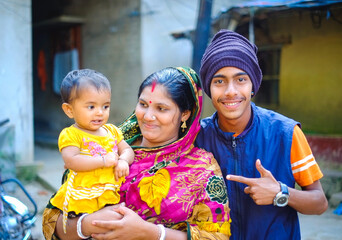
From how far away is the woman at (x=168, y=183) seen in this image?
180 cm

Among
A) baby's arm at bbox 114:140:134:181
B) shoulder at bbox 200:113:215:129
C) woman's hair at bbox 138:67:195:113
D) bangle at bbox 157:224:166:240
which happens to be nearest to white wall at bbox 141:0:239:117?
shoulder at bbox 200:113:215:129

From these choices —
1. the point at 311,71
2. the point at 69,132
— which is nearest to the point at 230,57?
the point at 69,132

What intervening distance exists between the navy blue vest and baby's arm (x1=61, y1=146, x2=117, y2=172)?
66cm

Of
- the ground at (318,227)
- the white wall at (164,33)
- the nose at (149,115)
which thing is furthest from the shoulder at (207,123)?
the white wall at (164,33)

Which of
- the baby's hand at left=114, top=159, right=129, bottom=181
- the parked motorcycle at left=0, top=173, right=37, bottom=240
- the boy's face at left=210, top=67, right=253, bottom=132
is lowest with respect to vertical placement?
the parked motorcycle at left=0, top=173, right=37, bottom=240

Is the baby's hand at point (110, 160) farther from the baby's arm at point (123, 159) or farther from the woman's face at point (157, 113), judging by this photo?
the woman's face at point (157, 113)

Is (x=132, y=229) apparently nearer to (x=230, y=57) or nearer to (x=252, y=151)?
(x=252, y=151)

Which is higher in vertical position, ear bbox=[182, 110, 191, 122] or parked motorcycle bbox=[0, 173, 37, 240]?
ear bbox=[182, 110, 191, 122]

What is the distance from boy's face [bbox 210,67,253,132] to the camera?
193 centimetres

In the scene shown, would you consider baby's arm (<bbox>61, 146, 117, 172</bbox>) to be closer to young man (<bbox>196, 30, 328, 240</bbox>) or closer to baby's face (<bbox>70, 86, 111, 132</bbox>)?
baby's face (<bbox>70, 86, 111, 132</bbox>)

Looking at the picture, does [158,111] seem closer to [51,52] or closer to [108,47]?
[108,47]

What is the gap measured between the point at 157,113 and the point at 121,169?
1.17 feet

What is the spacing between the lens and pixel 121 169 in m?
1.92

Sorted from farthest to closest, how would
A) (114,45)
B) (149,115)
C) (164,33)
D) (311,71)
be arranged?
(114,45)
(164,33)
(311,71)
(149,115)
